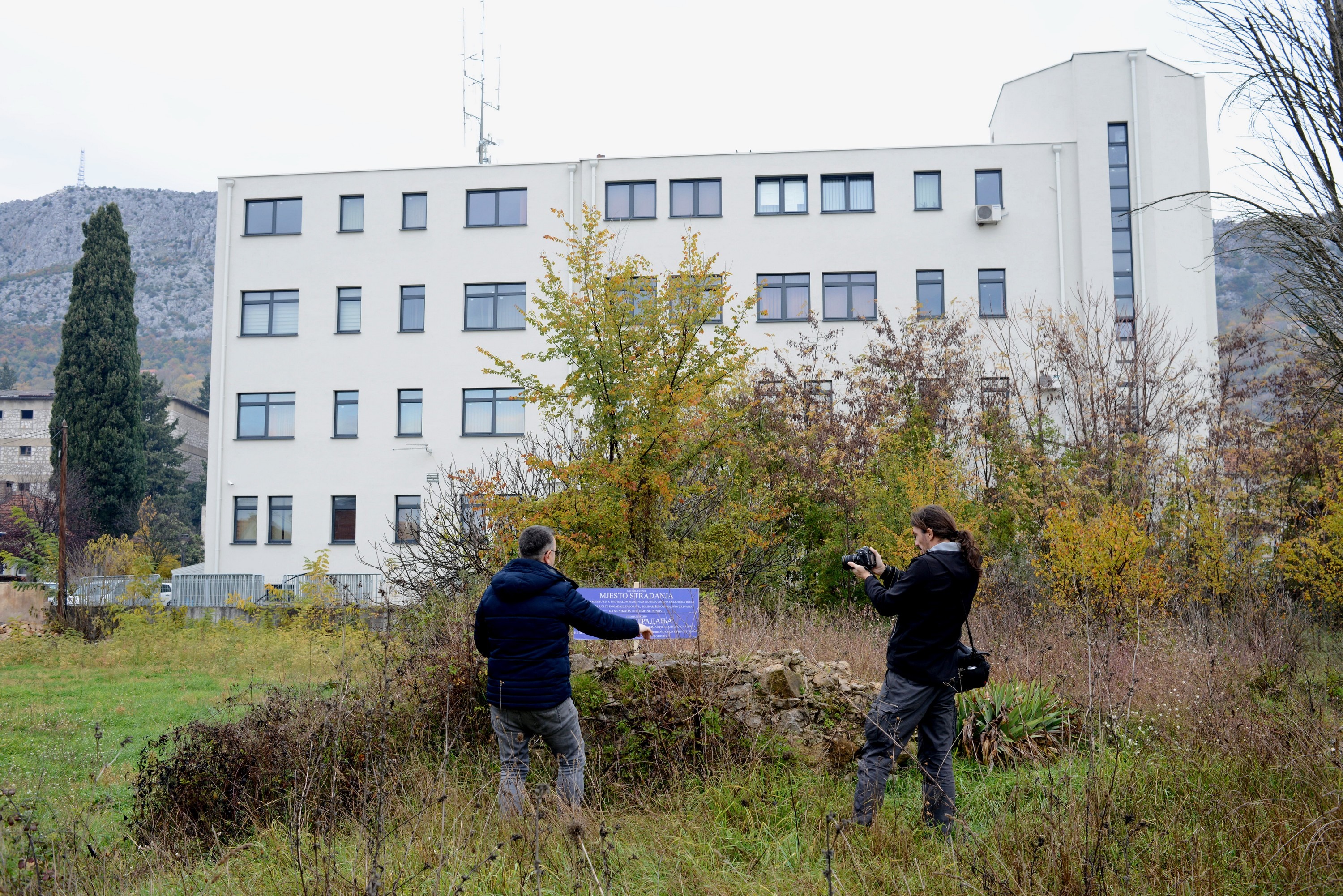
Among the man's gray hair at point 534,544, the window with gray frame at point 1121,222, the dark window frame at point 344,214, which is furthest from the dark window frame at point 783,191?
the man's gray hair at point 534,544

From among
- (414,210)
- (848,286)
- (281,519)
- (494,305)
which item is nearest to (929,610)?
(848,286)

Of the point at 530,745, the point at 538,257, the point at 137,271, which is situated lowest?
the point at 530,745

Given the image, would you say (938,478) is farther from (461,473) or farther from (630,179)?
(630,179)

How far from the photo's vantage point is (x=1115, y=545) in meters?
13.0

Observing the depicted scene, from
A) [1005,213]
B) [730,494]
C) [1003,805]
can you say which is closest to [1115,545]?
[730,494]

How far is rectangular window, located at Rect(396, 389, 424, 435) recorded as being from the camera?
2952 cm

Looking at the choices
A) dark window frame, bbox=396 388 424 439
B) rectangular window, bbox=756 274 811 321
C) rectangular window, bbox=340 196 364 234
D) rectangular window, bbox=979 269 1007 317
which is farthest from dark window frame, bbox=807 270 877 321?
rectangular window, bbox=340 196 364 234

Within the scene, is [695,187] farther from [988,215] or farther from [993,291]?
[993,291]

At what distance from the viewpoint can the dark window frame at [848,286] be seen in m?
28.2

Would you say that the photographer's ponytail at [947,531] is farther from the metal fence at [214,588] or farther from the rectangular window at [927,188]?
the metal fence at [214,588]

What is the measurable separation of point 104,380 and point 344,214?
22.3 metres

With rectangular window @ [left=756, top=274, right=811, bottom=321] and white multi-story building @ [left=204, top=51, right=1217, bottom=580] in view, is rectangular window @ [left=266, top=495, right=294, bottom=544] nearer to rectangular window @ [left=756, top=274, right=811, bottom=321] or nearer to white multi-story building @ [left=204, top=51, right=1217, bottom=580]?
white multi-story building @ [left=204, top=51, right=1217, bottom=580]

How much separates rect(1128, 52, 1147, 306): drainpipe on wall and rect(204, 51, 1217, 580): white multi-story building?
0.07 m

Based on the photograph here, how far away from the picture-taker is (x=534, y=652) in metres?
5.36
